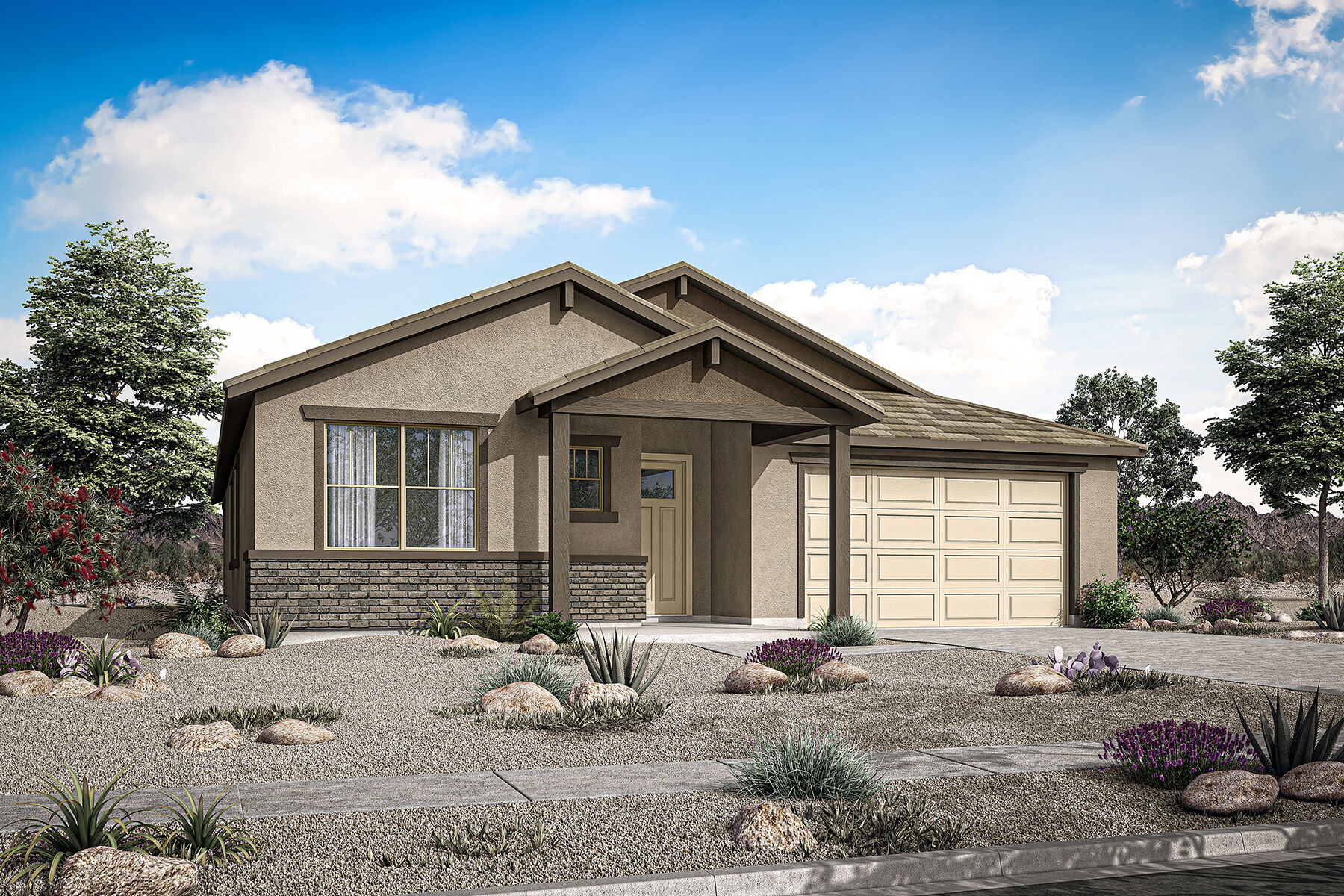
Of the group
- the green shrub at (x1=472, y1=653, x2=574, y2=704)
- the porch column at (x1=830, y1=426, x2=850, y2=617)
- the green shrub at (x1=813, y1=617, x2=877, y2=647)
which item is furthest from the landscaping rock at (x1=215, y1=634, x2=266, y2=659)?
the porch column at (x1=830, y1=426, x2=850, y2=617)

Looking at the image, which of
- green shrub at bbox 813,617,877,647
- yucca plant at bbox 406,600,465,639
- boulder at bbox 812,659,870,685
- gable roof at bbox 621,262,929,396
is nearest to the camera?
boulder at bbox 812,659,870,685

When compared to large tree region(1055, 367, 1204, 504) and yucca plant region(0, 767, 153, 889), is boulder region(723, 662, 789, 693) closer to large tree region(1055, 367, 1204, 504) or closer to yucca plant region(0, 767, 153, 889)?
yucca plant region(0, 767, 153, 889)

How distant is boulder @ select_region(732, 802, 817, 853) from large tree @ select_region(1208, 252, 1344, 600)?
24511mm

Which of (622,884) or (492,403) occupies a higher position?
(492,403)

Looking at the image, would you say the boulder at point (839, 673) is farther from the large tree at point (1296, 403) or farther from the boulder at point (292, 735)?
the large tree at point (1296, 403)

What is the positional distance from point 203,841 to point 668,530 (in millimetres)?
14776

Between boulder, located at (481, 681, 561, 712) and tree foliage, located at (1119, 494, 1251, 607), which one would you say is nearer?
boulder, located at (481, 681, 561, 712)

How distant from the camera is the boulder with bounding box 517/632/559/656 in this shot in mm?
14102

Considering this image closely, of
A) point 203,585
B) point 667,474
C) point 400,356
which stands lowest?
point 203,585

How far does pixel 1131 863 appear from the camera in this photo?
19.6 feet

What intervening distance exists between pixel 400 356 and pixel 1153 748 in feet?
40.1

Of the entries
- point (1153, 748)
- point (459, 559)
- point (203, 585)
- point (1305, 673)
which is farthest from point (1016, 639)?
point (203, 585)

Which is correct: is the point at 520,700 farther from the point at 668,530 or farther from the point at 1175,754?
the point at 668,530

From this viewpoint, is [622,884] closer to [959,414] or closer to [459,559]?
[459,559]
